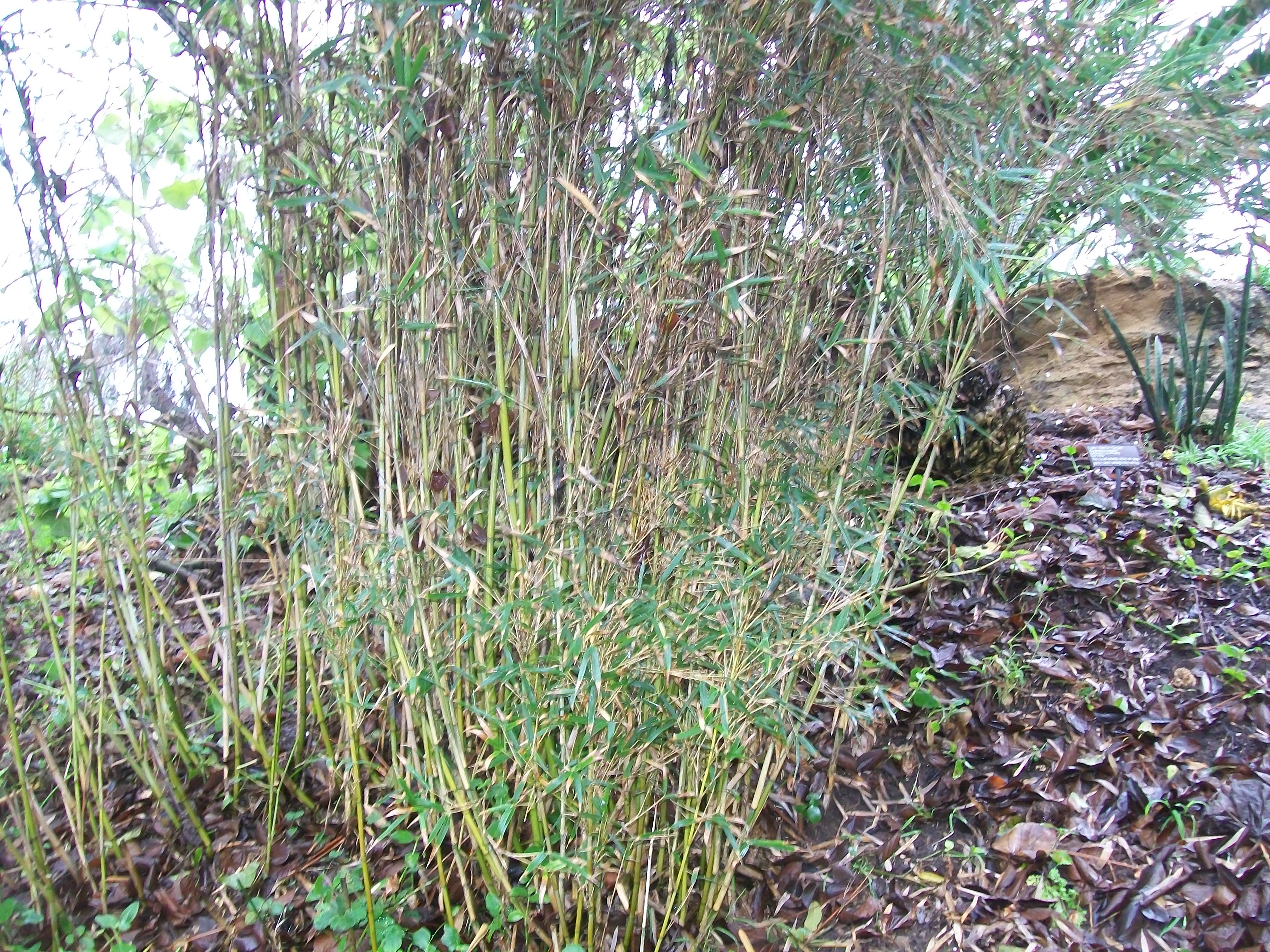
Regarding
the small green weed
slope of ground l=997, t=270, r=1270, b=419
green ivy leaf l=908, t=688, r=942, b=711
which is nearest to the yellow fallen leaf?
slope of ground l=997, t=270, r=1270, b=419

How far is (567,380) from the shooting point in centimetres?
148

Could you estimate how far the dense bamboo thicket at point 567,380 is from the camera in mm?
1455

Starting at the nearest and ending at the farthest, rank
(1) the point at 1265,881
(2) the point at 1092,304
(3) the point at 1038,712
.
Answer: (1) the point at 1265,881
(3) the point at 1038,712
(2) the point at 1092,304

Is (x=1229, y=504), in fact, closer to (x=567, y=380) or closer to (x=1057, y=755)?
(x=1057, y=755)

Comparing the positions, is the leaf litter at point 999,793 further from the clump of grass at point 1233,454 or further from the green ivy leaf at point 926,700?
the clump of grass at point 1233,454

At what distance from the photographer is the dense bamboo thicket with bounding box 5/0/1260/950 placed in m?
1.46

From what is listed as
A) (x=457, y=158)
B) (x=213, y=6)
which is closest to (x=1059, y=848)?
(x=457, y=158)

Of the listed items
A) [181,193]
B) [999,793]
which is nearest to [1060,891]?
[999,793]

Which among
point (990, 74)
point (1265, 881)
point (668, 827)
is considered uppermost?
point (990, 74)

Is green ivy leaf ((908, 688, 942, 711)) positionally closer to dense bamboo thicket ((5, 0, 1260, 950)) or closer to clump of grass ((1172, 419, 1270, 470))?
dense bamboo thicket ((5, 0, 1260, 950))

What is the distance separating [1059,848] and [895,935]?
44cm

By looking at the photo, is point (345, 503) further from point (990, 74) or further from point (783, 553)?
point (990, 74)

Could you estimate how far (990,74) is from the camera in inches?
60.8

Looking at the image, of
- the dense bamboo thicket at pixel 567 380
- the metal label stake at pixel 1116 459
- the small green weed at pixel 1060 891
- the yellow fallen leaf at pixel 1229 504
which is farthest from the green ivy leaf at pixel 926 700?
the yellow fallen leaf at pixel 1229 504
